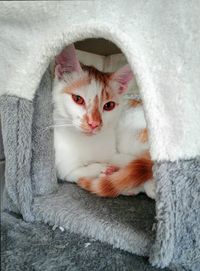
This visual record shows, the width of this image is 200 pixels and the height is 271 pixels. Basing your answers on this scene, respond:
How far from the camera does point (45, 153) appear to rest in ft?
3.04

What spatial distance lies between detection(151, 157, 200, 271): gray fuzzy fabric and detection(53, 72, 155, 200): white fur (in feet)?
0.88

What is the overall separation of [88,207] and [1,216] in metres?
0.27

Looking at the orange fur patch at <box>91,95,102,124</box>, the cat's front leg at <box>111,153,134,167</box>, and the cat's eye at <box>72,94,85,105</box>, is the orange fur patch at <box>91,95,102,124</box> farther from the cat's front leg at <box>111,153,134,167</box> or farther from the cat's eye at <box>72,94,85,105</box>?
the cat's front leg at <box>111,153,134,167</box>

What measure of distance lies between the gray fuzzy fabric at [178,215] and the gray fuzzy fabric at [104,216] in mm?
62

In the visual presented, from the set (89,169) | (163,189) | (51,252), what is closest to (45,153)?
(89,169)

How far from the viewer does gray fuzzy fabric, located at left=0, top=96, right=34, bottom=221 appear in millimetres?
831

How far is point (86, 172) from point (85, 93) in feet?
0.92

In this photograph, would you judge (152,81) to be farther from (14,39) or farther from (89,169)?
(89,169)

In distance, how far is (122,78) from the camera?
1.14m

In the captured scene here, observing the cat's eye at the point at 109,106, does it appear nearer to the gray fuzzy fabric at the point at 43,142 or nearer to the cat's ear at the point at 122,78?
the cat's ear at the point at 122,78

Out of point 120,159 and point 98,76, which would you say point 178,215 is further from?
point 98,76

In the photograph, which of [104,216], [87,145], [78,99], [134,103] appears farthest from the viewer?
[134,103]

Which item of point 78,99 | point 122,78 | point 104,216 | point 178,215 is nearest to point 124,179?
point 104,216

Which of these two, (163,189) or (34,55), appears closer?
(163,189)
